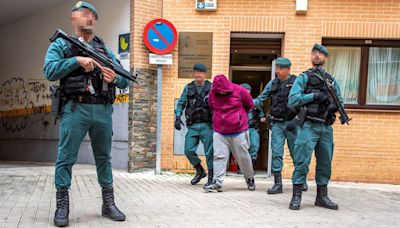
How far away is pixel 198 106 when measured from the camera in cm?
Result: 636

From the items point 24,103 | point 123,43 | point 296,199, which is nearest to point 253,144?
point 296,199

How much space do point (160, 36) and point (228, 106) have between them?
264 cm

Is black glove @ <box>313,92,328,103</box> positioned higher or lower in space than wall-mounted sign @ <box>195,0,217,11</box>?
lower

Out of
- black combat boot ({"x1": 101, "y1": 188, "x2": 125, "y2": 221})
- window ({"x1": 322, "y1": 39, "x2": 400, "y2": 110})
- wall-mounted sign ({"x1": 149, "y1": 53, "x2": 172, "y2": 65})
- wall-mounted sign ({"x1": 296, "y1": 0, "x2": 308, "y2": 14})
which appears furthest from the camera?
window ({"x1": 322, "y1": 39, "x2": 400, "y2": 110})

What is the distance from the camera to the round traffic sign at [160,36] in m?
7.68

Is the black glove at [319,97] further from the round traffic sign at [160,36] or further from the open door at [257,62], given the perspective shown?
the round traffic sign at [160,36]

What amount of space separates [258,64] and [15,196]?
18.3ft

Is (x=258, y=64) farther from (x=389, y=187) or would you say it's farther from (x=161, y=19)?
(x=389, y=187)

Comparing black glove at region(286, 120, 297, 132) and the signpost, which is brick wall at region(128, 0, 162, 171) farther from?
black glove at region(286, 120, 297, 132)

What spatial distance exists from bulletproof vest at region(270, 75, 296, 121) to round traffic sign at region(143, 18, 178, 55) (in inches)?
100.0

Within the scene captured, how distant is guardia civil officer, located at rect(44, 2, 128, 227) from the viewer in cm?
375

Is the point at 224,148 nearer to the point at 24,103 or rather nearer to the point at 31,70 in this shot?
the point at 31,70

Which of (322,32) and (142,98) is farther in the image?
(142,98)

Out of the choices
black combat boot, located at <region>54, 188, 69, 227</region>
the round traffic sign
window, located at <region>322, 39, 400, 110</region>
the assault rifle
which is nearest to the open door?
window, located at <region>322, 39, 400, 110</region>
